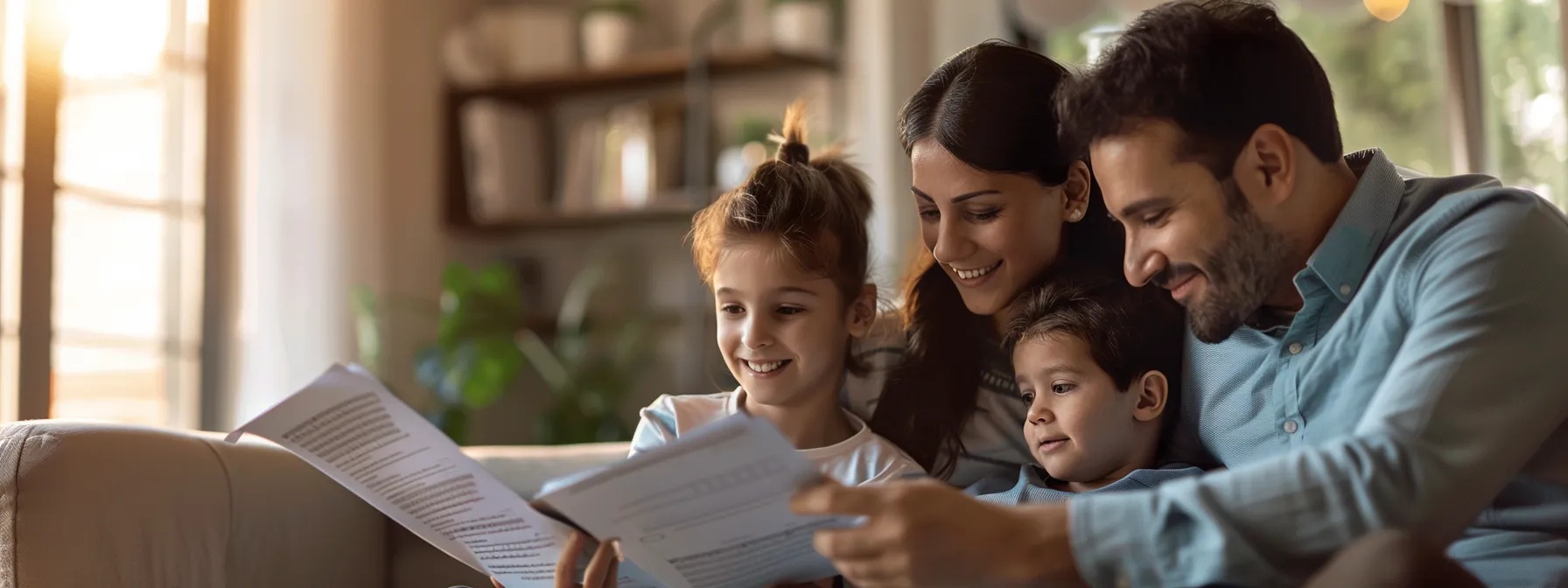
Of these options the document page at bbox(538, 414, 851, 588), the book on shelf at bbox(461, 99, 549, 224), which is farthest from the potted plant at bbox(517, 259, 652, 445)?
the document page at bbox(538, 414, 851, 588)

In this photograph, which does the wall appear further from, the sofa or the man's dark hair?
the man's dark hair

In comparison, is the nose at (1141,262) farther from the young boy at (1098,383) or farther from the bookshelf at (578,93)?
the bookshelf at (578,93)

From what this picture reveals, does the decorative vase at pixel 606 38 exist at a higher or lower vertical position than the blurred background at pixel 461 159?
higher

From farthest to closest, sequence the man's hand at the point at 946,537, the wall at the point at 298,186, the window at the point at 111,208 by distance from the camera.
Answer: the wall at the point at 298,186, the window at the point at 111,208, the man's hand at the point at 946,537

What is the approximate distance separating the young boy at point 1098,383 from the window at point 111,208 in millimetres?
2415

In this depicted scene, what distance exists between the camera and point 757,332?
4.86 ft

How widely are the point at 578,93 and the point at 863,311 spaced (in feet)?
9.51

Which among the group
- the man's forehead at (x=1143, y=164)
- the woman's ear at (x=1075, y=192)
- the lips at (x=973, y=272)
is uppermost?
the man's forehead at (x=1143, y=164)

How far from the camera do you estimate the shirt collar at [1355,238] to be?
1143 millimetres

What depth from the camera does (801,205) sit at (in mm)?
1529

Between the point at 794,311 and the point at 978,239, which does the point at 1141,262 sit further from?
the point at 794,311

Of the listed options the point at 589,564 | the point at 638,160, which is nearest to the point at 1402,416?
the point at 589,564

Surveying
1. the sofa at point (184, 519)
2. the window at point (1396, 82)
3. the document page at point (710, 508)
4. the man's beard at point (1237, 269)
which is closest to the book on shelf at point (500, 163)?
the window at point (1396, 82)

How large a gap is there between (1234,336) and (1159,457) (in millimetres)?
175
